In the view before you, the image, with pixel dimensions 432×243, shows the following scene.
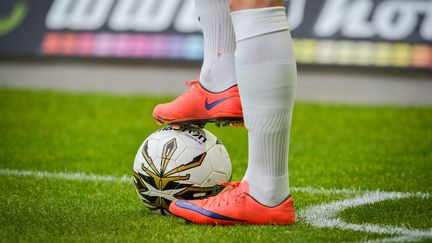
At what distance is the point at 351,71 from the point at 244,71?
747 centimetres

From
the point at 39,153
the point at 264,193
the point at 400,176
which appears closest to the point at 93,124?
the point at 39,153

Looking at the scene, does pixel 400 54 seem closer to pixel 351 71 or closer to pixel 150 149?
pixel 351 71

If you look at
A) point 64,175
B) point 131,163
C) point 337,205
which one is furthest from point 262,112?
point 131,163

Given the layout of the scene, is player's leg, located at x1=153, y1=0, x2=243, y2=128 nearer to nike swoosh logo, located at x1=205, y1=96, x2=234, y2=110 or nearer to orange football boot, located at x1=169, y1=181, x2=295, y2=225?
nike swoosh logo, located at x1=205, y1=96, x2=234, y2=110

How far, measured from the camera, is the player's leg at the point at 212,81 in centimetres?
384

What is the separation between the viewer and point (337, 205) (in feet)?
13.8

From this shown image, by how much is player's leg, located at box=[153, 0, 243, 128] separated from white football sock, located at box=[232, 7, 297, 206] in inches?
12.8

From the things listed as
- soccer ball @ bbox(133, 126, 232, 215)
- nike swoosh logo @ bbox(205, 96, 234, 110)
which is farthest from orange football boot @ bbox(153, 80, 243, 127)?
soccer ball @ bbox(133, 126, 232, 215)

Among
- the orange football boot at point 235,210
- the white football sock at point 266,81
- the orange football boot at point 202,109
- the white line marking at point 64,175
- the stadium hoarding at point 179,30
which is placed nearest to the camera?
the white football sock at point 266,81

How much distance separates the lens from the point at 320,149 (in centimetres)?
670

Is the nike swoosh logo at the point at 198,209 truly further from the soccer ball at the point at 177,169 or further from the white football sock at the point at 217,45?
the white football sock at the point at 217,45

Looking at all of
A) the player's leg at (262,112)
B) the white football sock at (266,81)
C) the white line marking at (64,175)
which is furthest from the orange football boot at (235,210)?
the white line marking at (64,175)

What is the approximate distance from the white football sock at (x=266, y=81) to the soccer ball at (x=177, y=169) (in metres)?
0.51

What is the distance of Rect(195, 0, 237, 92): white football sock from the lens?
12.7 feet
